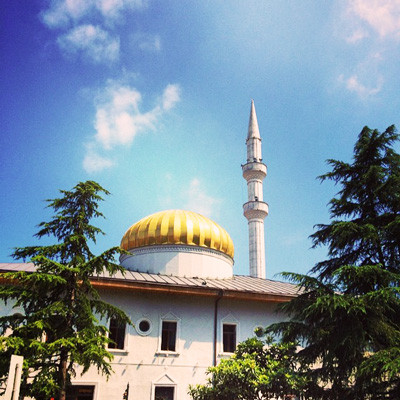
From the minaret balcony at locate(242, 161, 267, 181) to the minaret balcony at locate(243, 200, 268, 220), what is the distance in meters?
2.87

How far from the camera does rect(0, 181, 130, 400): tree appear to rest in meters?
9.24

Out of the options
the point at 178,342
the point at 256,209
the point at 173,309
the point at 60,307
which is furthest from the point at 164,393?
the point at 256,209

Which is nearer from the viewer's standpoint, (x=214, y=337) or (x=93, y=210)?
(x=93, y=210)

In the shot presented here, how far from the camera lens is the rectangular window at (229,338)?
16.6 meters

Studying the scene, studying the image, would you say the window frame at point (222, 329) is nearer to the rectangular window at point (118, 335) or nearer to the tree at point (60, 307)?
the rectangular window at point (118, 335)

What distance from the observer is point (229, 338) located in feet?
54.7

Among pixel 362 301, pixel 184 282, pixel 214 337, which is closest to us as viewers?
pixel 362 301

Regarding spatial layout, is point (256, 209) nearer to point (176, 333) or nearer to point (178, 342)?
point (176, 333)

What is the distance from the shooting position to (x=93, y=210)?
37.5 feet

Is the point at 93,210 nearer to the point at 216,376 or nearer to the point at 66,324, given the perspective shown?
the point at 66,324

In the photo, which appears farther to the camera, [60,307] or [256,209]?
[256,209]

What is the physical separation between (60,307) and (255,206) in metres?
26.2

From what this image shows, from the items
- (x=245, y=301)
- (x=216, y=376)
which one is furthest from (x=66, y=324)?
(x=245, y=301)

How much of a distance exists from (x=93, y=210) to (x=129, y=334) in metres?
6.22
